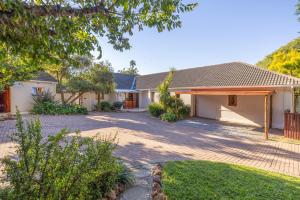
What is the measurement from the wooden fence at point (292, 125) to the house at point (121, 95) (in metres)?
22.2

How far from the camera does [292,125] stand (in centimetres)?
1191

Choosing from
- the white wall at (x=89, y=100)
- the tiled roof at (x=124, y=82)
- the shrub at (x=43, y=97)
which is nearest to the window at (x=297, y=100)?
the white wall at (x=89, y=100)

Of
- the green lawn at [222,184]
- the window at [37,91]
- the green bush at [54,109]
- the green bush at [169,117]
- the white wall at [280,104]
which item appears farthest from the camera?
the window at [37,91]

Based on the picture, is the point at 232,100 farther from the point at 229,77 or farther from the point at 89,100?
the point at 89,100

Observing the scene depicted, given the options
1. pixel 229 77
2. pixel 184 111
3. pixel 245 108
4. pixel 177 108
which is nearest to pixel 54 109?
pixel 177 108

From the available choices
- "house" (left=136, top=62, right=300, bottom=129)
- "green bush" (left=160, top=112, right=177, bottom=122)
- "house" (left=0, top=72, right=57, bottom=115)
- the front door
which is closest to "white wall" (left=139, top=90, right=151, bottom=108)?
"house" (left=136, top=62, right=300, bottom=129)

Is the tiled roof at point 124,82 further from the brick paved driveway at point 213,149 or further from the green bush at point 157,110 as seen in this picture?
the brick paved driveway at point 213,149

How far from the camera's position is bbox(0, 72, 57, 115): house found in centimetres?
1759

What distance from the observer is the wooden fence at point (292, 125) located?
38.3ft

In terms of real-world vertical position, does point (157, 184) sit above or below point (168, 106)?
below

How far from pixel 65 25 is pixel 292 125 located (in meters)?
14.4

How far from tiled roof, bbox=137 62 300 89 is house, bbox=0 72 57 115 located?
559 inches

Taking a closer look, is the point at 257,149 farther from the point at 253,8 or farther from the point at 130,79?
the point at 130,79

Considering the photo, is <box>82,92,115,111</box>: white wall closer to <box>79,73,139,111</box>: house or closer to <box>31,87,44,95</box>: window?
<box>79,73,139,111</box>: house
